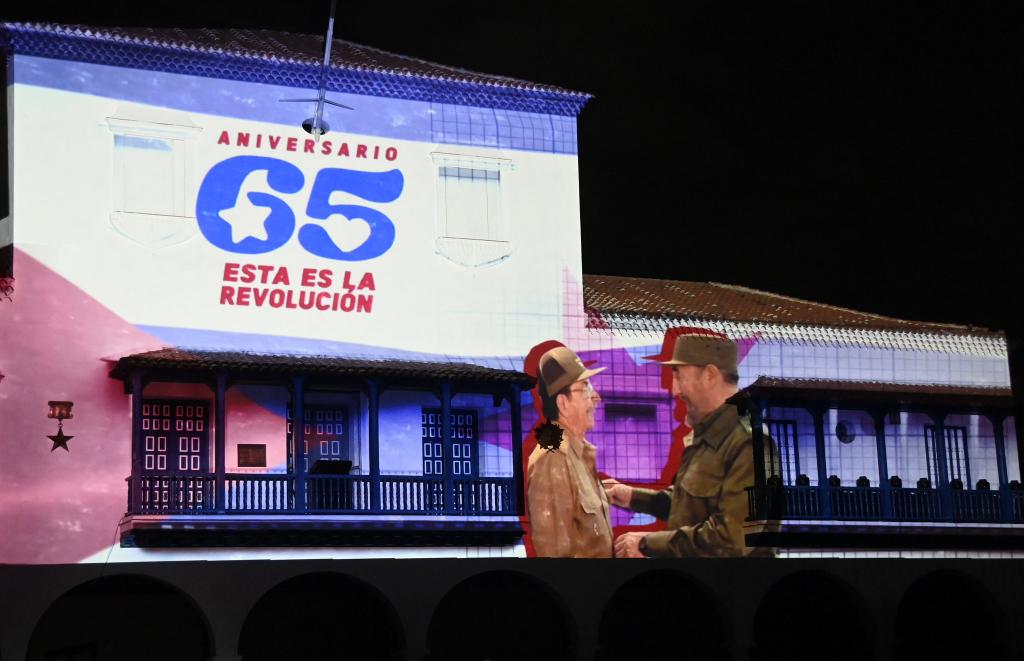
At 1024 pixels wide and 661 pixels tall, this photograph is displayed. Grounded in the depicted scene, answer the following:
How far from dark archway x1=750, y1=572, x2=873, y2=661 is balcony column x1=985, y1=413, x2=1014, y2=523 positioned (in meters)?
3.71

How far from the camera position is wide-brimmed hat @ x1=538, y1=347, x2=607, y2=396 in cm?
3183

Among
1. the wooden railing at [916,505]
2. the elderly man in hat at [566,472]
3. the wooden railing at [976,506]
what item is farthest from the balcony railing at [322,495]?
the wooden railing at [976,506]

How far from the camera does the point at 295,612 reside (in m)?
31.5

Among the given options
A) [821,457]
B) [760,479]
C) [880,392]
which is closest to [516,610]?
[760,479]

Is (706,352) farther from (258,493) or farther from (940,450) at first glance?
(258,493)

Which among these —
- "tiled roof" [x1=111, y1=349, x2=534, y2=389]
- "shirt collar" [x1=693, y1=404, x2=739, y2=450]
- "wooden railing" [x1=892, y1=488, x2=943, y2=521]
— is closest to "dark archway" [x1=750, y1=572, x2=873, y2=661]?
"wooden railing" [x1=892, y1=488, x2=943, y2=521]

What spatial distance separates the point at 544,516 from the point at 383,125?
8.06m

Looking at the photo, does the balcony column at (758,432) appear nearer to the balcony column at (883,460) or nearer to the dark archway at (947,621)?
the balcony column at (883,460)

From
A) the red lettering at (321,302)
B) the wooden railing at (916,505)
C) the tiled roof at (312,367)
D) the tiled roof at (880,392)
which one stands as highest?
the red lettering at (321,302)

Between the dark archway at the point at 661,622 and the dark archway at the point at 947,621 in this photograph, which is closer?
the dark archway at the point at 661,622

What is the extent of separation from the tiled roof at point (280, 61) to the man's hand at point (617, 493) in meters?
7.47

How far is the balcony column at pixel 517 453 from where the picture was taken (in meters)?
30.7

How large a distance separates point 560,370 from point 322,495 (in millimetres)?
5508

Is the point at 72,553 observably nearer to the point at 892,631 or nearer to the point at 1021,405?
the point at 892,631
